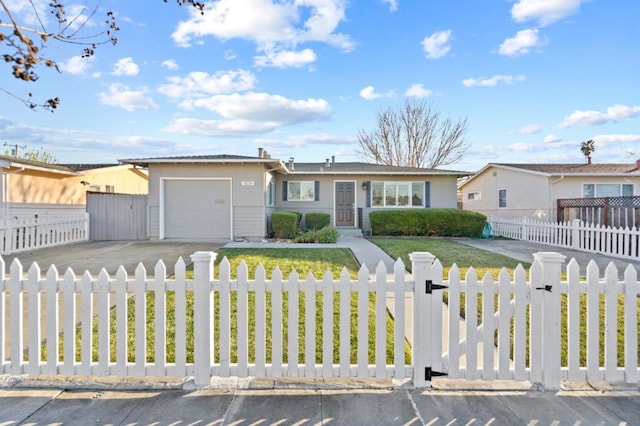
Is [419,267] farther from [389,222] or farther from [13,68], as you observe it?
[389,222]

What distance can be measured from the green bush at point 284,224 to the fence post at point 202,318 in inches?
409

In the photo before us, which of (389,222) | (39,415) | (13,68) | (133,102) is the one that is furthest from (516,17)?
(133,102)

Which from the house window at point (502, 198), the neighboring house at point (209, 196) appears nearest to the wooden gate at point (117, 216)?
the neighboring house at point (209, 196)

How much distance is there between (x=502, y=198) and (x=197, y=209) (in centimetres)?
1570

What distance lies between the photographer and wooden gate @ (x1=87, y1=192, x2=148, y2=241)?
511 inches

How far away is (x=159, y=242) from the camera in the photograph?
12227 millimetres

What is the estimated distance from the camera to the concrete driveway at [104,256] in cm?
754

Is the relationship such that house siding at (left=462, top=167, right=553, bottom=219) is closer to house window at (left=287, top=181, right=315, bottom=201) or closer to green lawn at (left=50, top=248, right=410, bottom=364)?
house window at (left=287, top=181, right=315, bottom=201)

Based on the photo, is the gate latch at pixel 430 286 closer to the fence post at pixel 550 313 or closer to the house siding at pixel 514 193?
the fence post at pixel 550 313

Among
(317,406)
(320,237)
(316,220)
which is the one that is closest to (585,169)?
(316,220)

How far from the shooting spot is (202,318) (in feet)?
Result: 8.71

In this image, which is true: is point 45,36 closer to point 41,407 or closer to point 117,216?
point 41,407

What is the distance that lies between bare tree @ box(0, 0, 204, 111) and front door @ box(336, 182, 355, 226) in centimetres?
1377

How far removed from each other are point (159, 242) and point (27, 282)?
33.5 feet
